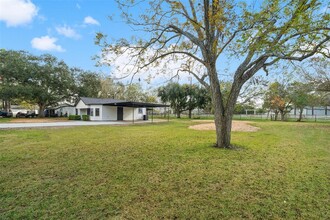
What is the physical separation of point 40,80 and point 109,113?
11.7 metres

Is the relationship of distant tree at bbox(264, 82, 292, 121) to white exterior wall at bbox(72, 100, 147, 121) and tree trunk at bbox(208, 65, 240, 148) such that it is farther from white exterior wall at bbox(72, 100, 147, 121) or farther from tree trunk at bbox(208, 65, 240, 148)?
tree trunk at bbox(208, 65, 240, 148)

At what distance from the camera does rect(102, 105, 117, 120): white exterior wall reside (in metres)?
24.1

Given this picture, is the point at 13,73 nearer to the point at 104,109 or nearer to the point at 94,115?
the point at 94,115

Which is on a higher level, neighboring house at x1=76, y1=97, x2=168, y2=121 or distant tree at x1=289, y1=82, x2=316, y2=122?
distant tree at x1=289, y1=82, x2=316, y2=122

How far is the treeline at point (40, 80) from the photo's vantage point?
83.9 ft

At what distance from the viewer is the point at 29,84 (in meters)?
27.0

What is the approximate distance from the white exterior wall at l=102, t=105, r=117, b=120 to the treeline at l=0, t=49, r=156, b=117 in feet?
7.85

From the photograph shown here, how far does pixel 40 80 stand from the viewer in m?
27.9

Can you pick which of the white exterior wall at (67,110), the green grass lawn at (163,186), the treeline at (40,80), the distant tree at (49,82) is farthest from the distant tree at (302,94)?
the distant tree at (49,82)

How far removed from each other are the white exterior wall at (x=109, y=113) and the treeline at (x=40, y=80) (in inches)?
94.2

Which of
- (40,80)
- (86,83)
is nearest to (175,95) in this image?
(86,83)

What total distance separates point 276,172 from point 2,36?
15.1 meters

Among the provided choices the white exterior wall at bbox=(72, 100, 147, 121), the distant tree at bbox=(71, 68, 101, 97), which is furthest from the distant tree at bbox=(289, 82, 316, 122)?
the distant tree at bbox=(71, 68, 101, 97)

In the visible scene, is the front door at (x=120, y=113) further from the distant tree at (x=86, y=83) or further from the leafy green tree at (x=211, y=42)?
the leafy green tree at (x=211, y=42)
